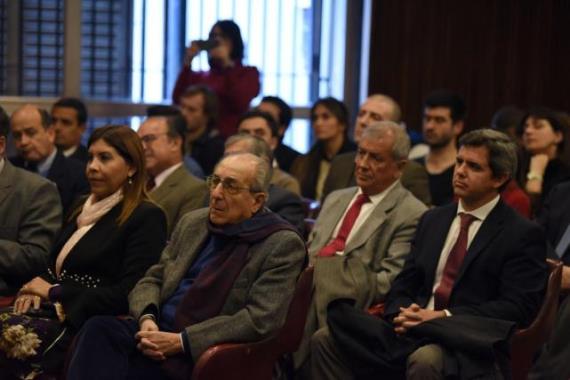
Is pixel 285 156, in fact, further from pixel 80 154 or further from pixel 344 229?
pixel 344 229

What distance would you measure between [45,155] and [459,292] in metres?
2.43

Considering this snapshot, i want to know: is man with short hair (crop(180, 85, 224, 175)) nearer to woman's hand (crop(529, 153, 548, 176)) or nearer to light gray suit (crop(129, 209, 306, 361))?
woman's hand (crop(529, 153, 548, 176))

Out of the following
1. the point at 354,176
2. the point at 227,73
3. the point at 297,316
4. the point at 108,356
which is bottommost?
the point at 108,356

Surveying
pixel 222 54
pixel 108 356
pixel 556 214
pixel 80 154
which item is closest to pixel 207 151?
pixel 80 154

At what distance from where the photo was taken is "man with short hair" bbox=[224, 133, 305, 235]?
201 inches

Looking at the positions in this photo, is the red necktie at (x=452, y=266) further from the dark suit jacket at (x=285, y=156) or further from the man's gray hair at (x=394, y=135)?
the dark suit jacket at (x=285, y=156)

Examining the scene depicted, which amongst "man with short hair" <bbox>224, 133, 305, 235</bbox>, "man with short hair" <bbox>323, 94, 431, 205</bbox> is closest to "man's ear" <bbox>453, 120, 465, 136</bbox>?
"man with short hair" <bbox>323, 94, 431, 205</bbox>

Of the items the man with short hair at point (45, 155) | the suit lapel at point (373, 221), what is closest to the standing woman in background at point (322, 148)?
the man with short hair at point (45, 155)

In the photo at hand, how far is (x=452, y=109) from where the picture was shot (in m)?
6.57

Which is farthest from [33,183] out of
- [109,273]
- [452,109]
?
[452,109]

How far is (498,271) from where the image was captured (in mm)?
4109

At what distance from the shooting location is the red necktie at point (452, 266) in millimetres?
4203

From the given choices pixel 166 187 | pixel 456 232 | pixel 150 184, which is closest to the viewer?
pixel 456 232

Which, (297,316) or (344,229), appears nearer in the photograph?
(297,316)
